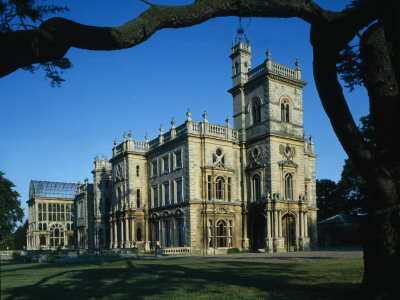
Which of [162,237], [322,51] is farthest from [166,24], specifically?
[162,237]

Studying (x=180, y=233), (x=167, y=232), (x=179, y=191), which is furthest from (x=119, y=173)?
(x=180, y=233)

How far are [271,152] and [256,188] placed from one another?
453cm

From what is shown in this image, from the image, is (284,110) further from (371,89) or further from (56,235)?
(56,235)

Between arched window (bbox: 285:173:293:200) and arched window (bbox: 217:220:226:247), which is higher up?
arched window (bbox: 285:173:293:200)

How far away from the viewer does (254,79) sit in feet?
136

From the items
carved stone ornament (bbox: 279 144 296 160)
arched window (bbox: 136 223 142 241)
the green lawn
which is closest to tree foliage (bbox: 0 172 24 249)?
arched window (bbox: 136 223 142 241)

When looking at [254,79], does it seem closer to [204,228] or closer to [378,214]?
[204,228]

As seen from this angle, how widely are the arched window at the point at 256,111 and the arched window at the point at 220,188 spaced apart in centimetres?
710

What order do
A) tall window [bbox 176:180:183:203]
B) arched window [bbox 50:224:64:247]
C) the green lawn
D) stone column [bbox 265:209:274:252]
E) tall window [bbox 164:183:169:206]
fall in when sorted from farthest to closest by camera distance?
arched window [bbox 50:224:64:247] → tall window [bbox 164:183:169:206] → tall window [bbox 176:180:183:203] → stone column [bbox 265:209:274:252] → the green lawn

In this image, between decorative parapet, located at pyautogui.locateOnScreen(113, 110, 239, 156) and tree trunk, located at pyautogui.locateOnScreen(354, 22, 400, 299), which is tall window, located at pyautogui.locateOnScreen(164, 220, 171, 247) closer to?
decorative parapet, located at pyautogui.locateOnScreen(113, 110, 239, 156)

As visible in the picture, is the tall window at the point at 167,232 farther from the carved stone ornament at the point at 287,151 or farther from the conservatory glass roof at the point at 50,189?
the conservatory glass roof at the point at 50,189

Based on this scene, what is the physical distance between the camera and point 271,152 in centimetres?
3862

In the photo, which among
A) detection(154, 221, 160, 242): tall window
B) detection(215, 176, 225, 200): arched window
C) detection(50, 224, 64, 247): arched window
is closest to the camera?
detection(215, 176, 225, 200): arched window

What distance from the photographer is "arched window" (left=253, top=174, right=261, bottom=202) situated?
132ft
